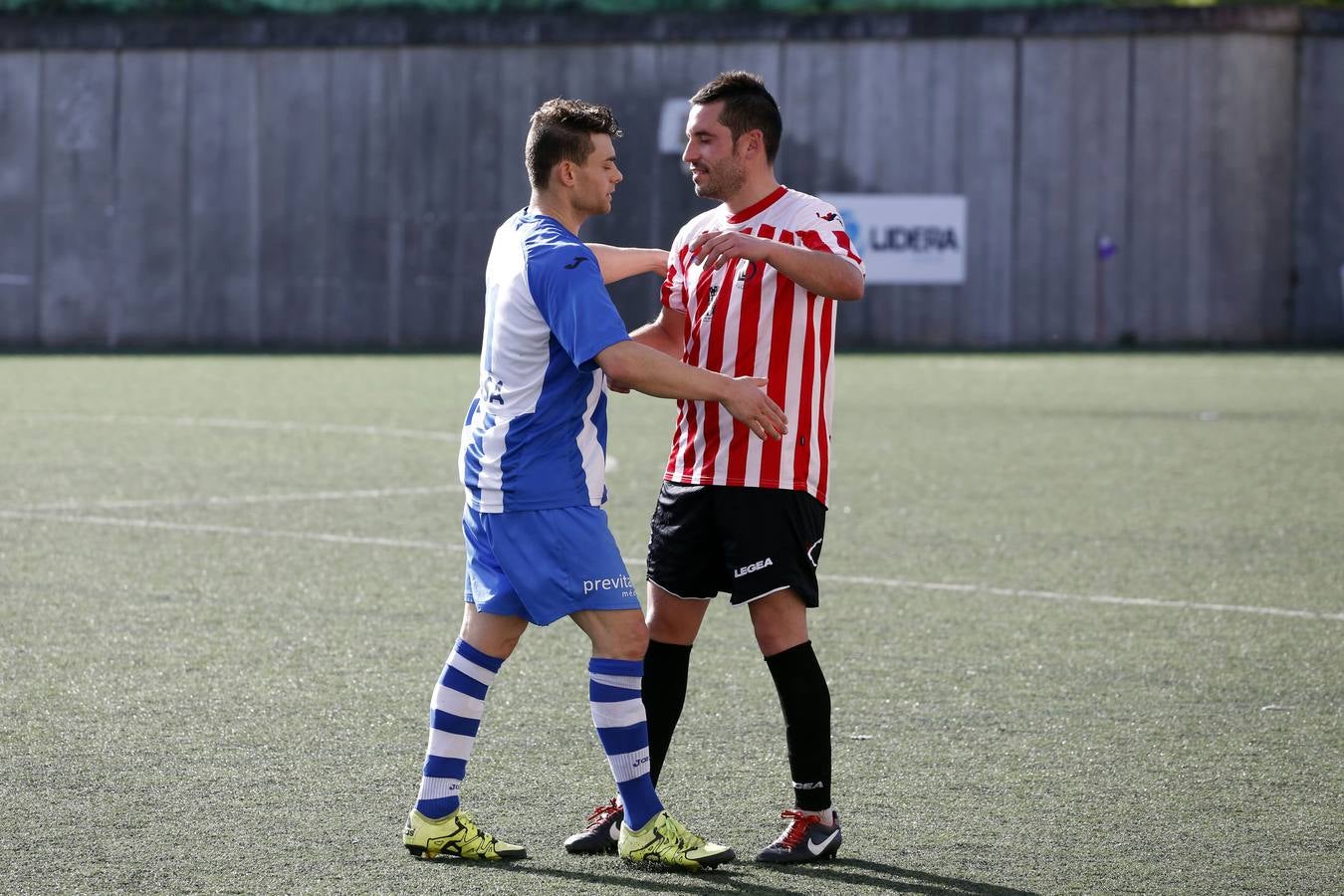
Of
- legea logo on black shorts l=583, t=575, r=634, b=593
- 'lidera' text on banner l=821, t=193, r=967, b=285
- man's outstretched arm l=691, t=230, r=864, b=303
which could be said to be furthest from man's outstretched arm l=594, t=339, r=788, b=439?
'lidera' text on banner l=821, t=193, r=967, b=285

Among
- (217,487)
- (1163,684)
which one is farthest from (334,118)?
(1163,684)

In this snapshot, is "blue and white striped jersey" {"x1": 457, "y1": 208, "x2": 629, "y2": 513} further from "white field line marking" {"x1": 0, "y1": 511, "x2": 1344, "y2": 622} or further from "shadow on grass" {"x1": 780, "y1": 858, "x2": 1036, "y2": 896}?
"white field line marking" {"x1": 0, "y1": 511, "x2": 1344, "y2": 622}

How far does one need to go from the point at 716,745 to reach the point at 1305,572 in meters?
3.98

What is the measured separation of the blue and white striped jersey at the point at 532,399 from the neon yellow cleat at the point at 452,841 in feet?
2.24

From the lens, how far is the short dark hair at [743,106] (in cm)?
441

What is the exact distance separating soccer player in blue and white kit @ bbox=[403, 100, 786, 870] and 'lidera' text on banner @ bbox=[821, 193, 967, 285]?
2284 cm

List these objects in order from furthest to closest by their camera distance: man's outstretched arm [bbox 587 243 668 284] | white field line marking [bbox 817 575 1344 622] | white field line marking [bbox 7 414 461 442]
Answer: white field line marking [bbox 7 414 461 442] < white field line marking [bbox 817 575 1344 622] < man's outstretched arm [bbox 587 243 668 284]

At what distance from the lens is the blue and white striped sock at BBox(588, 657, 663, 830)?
4230 mm

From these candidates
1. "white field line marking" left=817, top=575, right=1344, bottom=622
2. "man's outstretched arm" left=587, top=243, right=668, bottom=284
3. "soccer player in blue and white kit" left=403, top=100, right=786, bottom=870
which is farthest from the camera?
"white field line marking" left=817, top=575, right=1344, bottom=622

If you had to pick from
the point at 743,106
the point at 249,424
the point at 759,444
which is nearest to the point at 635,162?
the point at 249,424

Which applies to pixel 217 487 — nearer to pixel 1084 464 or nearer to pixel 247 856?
pixel 1084 464

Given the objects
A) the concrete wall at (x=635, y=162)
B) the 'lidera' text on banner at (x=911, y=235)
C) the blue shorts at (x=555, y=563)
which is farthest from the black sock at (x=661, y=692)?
the concrete wall at (x=635, y=162)

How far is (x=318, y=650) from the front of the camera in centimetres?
650

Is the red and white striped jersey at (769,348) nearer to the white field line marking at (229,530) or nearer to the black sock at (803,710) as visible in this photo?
the black sock at (803,710)
